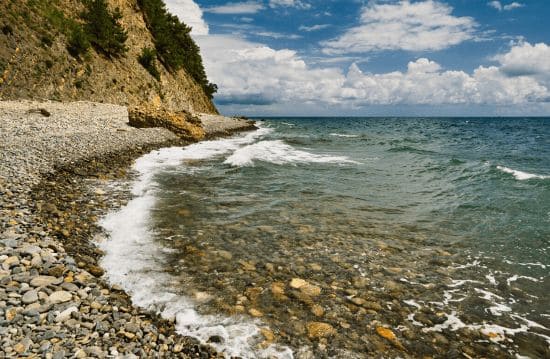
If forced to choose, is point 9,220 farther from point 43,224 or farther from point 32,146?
point 32,146

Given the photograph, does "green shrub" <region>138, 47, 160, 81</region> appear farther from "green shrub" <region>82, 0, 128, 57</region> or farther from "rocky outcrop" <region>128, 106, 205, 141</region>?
"rocky outcrop" <region>128, 106, 205, 141</region>

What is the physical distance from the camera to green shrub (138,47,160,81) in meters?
45.2

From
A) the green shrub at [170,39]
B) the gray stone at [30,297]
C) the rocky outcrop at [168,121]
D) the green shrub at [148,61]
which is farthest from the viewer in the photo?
the green shrub at [170,39]

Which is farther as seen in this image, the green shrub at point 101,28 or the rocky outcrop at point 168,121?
the green shrub at point 101,28

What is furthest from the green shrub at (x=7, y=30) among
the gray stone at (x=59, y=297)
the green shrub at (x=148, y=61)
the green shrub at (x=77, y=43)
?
the gray stone at (x=59, y=297)

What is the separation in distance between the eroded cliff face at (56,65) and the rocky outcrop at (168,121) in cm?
388

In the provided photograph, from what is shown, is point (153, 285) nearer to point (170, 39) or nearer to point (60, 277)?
point (60, 277)

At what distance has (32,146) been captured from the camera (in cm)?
1426

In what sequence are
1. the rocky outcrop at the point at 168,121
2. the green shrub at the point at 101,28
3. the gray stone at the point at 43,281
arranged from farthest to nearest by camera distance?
1. the green shrub at the point at 101,28
2. the rocky outcrop at the point at 168,121
3. the gray stone at the point at 43,281

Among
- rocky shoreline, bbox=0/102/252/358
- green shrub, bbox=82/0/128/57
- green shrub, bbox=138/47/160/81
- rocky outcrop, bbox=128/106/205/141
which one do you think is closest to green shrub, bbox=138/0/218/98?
green shrub, bbox=138/47/160/81

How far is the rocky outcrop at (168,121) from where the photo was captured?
26.4 metres

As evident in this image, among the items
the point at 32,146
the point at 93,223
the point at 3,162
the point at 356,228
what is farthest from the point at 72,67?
the point at 356,228

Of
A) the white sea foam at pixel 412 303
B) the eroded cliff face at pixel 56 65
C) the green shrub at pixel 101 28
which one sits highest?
the green shrub at pixel 101 28

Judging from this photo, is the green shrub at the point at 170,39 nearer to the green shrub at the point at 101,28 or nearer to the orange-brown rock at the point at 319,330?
the green shrub at the point at 101,28
